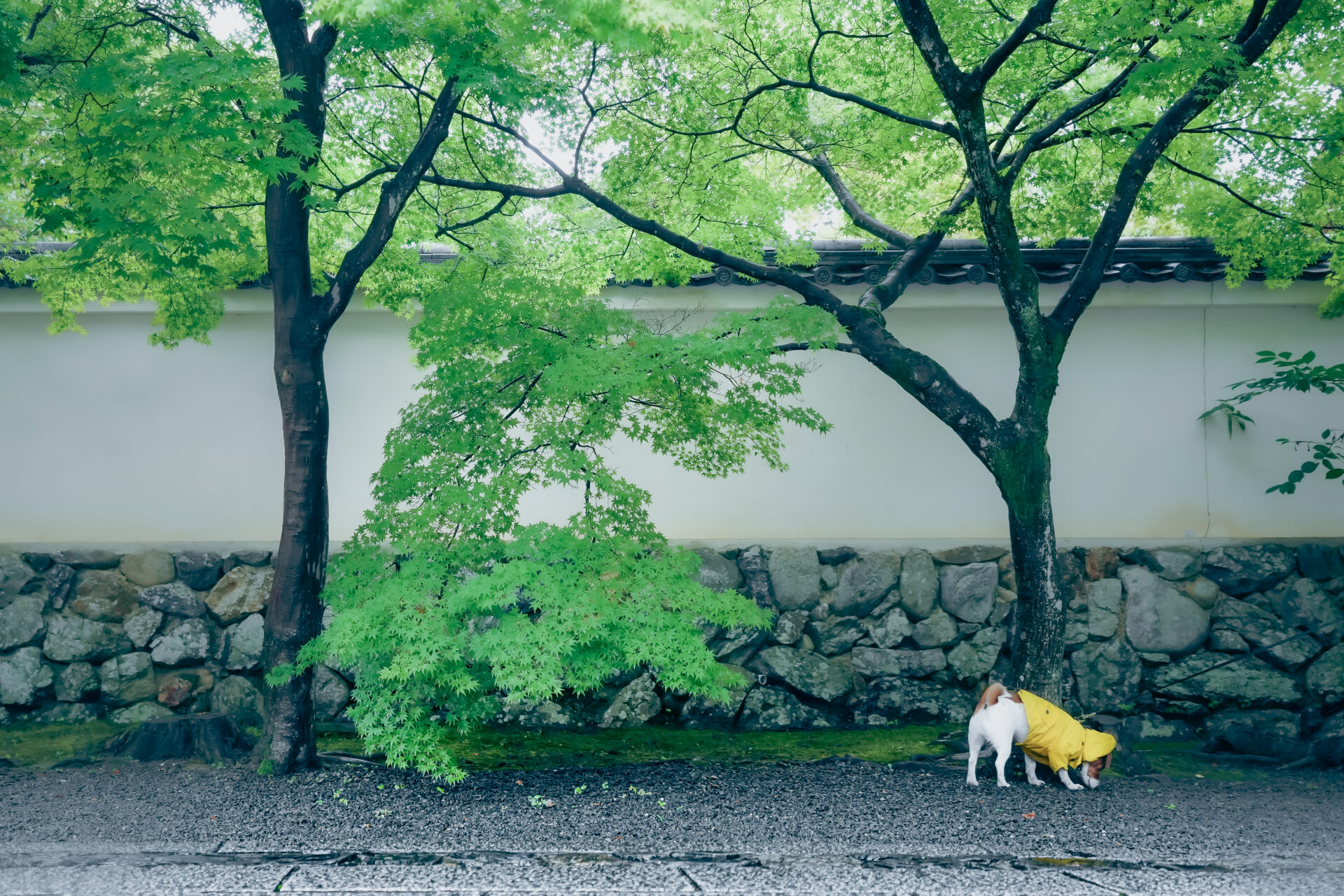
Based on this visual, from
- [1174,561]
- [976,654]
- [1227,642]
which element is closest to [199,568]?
[976,654]

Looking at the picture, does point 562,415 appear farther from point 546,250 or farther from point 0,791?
point 0,791

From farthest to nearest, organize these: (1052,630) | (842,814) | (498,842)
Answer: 1. (1052,630)
2. (842,814)
3. (498,842)

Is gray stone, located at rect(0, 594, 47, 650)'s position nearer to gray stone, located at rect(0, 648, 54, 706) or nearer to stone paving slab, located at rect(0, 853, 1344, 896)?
gray stone, located at rect(0, 648, 54, 706)

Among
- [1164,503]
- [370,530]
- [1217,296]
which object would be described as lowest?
[370,530]

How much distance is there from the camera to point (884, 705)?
6.95 meters

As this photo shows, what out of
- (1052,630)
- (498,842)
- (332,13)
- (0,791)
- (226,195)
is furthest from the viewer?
(226,195)

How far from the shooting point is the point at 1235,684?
6898 mm

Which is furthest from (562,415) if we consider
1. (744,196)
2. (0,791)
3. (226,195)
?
(0,791)

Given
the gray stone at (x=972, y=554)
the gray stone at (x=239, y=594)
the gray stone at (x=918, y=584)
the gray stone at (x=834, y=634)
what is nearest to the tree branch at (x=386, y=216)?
the gray stone at (x=239, y=594)

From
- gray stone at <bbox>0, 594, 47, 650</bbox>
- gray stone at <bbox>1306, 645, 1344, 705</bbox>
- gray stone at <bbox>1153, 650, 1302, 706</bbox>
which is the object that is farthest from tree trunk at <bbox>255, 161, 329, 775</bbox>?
gray stone at <bbox>1306, 645, 1344, 705</bbox>

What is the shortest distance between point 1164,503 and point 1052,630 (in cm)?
256

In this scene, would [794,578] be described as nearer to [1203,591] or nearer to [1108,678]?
[1108,678]

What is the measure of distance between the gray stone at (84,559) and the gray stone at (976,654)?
23.2ft

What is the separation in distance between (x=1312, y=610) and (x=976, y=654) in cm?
280
